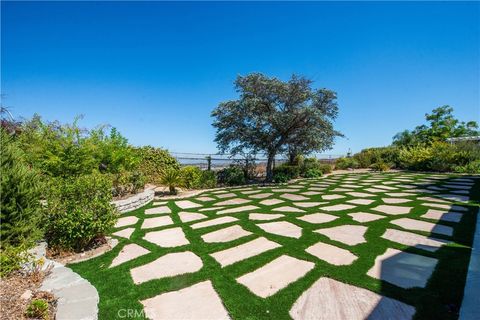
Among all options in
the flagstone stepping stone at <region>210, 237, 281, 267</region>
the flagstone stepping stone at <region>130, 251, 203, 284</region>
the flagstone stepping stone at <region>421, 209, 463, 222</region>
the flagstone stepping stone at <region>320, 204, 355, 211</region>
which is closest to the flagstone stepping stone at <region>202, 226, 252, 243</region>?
the flagstone stepping stone at <region>210, 237, 281, 267</region>

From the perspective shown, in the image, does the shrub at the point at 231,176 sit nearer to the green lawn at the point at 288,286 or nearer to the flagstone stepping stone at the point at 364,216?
the flagstone stepping stone at the point at 364,216

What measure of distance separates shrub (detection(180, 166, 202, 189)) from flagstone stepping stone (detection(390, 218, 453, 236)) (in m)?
6.12

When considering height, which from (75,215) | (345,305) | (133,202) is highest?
(75,215)

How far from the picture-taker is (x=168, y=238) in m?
3.69

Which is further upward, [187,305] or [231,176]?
[231,176]

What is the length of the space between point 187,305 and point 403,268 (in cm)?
215

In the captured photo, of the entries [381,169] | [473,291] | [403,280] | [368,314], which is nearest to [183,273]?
[368,314]

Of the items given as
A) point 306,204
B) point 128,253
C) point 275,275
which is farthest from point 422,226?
point 128,253

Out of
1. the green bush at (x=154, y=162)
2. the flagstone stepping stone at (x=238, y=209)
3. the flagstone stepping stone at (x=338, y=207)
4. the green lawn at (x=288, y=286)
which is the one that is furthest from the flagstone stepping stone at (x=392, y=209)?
the green bush at (x=154, y=162)

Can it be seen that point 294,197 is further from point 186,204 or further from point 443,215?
point 443,215

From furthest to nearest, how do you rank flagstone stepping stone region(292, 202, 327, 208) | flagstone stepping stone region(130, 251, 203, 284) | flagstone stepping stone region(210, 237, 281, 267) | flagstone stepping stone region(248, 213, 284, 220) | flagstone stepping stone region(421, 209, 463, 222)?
flagstone stepping stone region(292, 202, 327, 208) < flagstone stepping stone region(248, 213, 284, 220) < flagstone stepping stone region(421, 209, 463, 222) < flagstone stepping stone region(210, 237, 281, 267) < flagstone stepping stone region(130, 251, 203, 284)

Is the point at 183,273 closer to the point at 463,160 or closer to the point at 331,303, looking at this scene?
the point at 331,303

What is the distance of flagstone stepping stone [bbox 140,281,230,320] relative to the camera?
1.92m

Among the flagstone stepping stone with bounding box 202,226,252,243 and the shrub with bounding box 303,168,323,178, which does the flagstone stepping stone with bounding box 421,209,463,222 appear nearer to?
the flagstone stepping stone with bounding box 202,226,252,243
